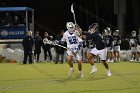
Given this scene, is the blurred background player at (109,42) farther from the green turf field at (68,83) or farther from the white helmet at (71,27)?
the white helmet at (71,27)

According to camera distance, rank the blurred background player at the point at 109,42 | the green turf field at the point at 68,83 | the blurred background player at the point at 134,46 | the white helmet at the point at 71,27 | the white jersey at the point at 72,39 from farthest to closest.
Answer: the blurred background player at the point at 134,46 → the blurred background player at the point at 109,42 → the white jersey at the point at 72,39 → the white helmet at the point at 71,27 → the green turf field at the point at 68,83

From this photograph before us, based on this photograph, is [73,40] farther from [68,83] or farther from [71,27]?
[68,83]

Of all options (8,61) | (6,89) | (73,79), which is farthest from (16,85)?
(8,61)

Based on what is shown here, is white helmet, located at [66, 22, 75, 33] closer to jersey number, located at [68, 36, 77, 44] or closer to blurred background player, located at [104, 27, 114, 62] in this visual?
jersey number, located at [68, 36, 77, 44]

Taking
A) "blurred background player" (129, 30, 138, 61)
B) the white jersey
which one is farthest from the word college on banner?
the white jersey

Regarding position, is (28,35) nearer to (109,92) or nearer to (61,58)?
(61,58)

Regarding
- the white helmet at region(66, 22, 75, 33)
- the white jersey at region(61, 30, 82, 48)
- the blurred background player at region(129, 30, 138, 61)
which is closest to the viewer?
the white helmet at region(66, 22, 75, 33)

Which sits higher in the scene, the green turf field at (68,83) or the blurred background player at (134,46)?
the blurred background player at (134,46)

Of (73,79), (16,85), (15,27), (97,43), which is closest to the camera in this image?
(16,85)

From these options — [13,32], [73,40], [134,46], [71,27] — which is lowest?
[73,40]

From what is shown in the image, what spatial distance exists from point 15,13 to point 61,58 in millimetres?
8035

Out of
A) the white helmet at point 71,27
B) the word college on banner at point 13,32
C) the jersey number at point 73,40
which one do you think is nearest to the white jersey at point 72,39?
the jersey number at point 73,40

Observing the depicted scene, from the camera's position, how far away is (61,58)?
105 ft

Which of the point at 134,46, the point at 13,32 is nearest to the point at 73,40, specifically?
A: the point at 134,46
